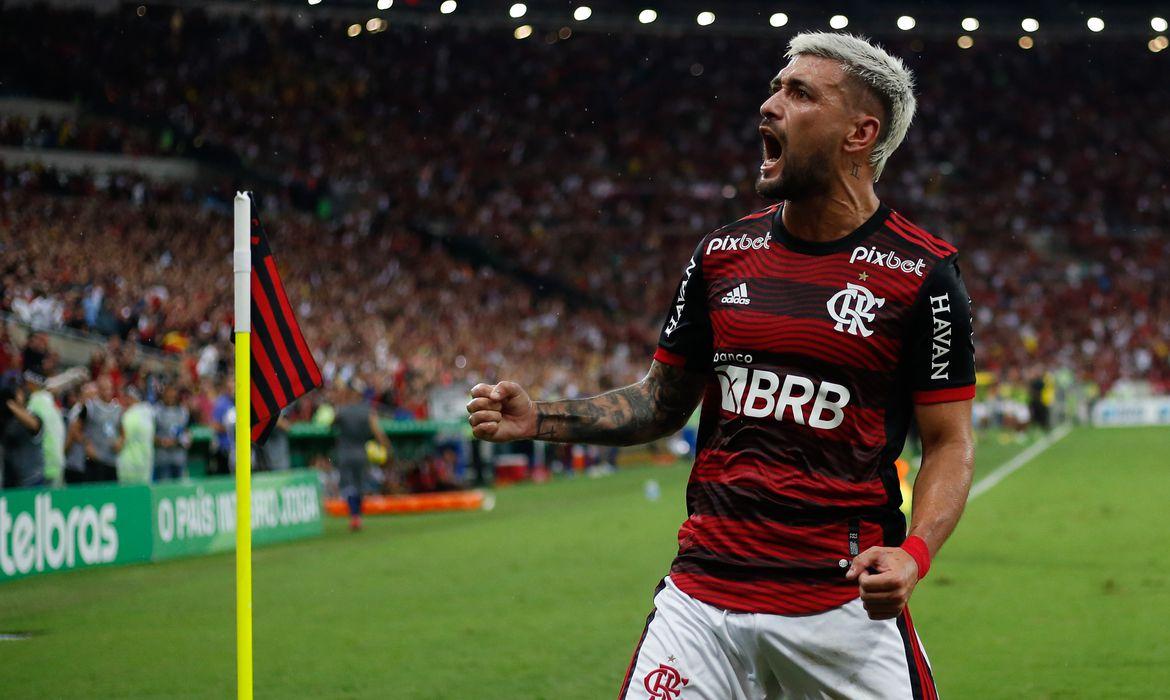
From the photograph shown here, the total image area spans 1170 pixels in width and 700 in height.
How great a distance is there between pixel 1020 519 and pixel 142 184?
22.9 metres

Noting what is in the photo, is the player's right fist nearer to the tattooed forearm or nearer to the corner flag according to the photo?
the tattooed forearm

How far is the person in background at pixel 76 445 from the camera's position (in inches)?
643

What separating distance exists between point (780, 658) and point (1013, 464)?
27385 mm

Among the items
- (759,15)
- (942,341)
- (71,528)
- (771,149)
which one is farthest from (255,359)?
(759,15)

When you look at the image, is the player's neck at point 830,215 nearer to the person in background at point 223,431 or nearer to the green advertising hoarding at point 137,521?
the green advertising hoarding at point 137,521

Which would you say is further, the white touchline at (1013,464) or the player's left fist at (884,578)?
the white touchline at (1013,464)

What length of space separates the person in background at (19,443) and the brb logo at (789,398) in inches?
507

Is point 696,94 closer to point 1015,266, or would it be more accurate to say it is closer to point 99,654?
point 1015,266

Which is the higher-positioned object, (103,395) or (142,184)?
(142,184)

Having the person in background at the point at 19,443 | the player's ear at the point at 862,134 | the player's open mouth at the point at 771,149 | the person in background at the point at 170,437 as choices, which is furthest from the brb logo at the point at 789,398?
the person in background at the point at 170,437

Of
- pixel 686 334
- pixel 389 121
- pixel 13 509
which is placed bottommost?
pixel 13 509

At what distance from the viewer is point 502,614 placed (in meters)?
11.5

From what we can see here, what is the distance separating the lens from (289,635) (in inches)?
423

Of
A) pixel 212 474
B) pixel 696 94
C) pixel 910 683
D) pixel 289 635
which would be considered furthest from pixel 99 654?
pixel 696 94
